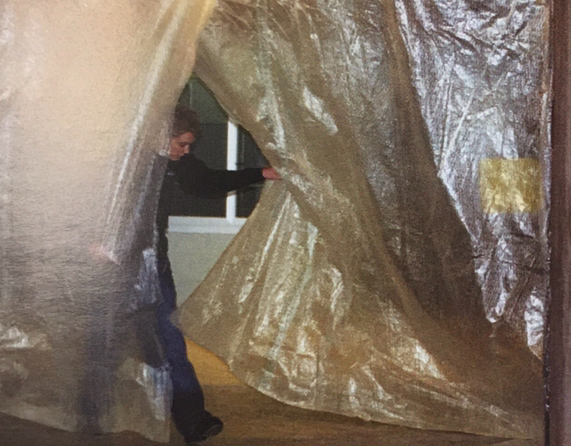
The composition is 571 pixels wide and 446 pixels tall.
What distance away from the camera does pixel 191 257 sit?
2.46 metres

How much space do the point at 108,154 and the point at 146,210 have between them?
0.20m

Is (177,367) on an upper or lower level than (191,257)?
lower

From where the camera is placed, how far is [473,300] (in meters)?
2.14

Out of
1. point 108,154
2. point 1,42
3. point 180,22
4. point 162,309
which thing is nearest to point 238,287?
point 162,309

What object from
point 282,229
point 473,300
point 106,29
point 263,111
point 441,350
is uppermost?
point 106,29

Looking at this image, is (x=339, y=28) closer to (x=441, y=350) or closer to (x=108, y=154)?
(x=108, y=154)

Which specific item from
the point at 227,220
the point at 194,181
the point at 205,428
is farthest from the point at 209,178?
the point at 205,428

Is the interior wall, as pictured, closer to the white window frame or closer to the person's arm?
the white window frame

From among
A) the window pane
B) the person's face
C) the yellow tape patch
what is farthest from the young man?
the yellow tape patch

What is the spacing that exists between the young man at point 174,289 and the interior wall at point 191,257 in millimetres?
158

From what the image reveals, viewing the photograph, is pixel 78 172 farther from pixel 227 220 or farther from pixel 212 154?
pixel 227 220

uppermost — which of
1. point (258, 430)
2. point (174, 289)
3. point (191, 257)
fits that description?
point (191, 257)

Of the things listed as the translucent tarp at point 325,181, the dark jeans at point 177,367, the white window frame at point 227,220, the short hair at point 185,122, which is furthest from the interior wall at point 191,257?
the short hair at point 185,122

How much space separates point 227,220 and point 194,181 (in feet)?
1.06
